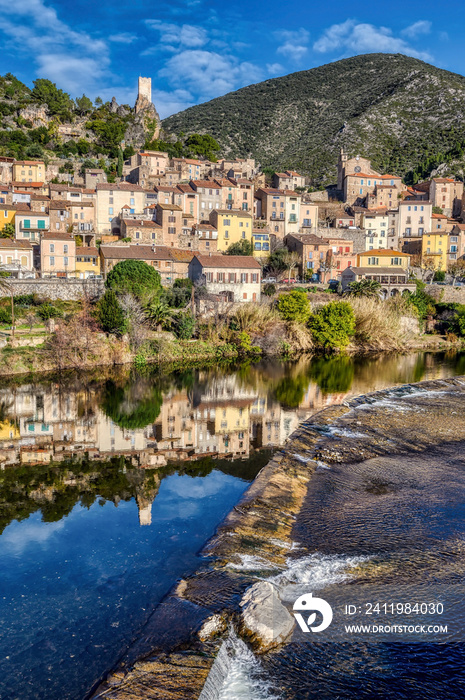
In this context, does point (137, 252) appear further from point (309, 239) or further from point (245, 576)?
point (245, 576)

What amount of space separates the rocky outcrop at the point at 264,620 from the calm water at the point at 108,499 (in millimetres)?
624

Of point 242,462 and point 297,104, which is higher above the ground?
point 297,104

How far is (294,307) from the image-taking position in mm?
47125

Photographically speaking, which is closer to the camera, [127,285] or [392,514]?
[392,514]

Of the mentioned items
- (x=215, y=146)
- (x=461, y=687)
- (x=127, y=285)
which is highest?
(x=215, y=146)

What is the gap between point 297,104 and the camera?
134 m

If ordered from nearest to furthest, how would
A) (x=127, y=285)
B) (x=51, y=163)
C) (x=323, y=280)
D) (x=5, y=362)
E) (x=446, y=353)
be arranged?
(x=5, y=362), (x=127, y=285), (x=446, y=353), (x=323, y=280), (x=51, y=163)

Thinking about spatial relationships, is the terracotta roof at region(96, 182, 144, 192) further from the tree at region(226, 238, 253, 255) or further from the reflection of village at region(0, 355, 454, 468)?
the reflection of village at region(0, 355, 454, 468)

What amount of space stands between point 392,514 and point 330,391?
17.5 metres

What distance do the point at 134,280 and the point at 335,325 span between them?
18.1m

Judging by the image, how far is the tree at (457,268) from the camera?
68113 millimetres

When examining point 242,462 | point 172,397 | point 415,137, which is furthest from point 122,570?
point 415,137

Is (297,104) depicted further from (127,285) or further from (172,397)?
(172,397)

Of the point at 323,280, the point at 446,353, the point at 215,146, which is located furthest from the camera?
the point at 215,146
